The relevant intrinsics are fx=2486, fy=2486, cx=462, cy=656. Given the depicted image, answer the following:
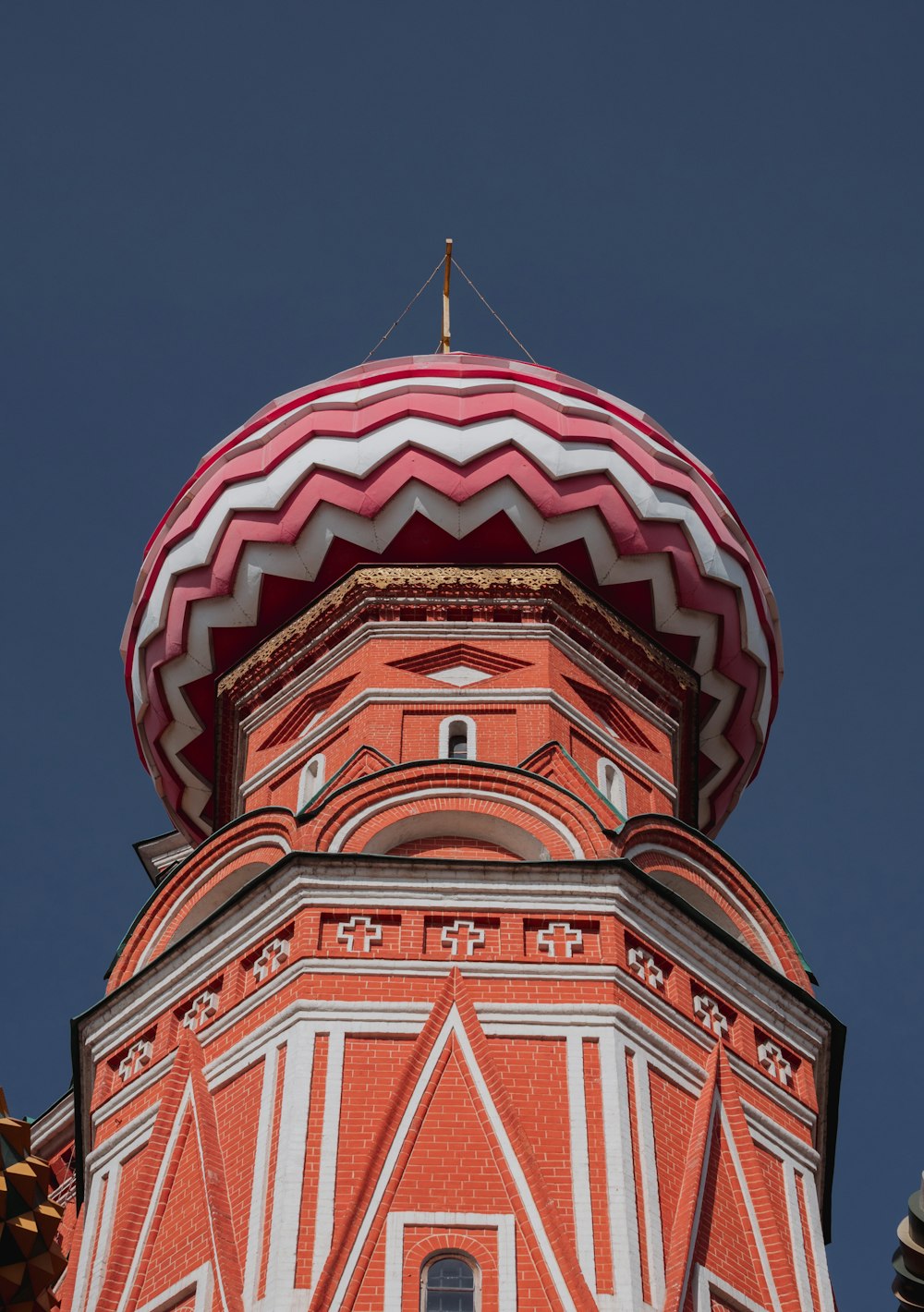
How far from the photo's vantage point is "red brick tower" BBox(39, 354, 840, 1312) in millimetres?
13633

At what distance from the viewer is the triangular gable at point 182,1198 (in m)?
13.6

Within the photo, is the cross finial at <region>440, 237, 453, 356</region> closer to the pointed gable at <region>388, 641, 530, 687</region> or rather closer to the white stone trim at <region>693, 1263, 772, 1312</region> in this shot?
the pointed gable at <region>388, 641, 530, 687</region>

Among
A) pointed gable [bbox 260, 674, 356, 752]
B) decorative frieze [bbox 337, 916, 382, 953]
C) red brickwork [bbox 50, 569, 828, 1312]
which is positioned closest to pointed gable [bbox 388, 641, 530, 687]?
red brickwork [bbox 50, 569, 828, 1312]

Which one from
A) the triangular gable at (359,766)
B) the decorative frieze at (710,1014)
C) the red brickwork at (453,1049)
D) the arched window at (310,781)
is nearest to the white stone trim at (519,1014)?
the red brickwork at (453,1049)

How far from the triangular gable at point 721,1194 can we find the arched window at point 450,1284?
42.0 inches

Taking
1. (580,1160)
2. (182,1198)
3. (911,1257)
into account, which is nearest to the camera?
(911,1257)

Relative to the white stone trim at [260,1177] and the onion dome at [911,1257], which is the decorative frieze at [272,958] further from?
the onion dome at [911,1257]

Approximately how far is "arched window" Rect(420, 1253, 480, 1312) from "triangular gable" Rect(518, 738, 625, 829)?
4.57 m

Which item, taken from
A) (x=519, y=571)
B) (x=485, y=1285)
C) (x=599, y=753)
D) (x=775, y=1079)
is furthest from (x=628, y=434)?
(x=485, y=1285)

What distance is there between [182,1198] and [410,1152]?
5.10 ft

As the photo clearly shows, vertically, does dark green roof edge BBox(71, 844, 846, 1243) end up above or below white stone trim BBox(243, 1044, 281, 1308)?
above

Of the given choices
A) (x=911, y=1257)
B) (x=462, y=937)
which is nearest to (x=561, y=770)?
(x=462, y=937)

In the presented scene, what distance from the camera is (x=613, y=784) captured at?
18375mm

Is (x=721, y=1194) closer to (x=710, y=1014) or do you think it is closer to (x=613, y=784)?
(x=710, y=1014)
